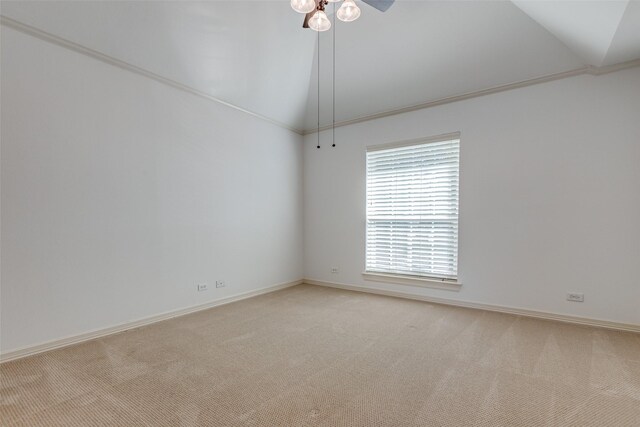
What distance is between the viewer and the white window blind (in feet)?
13.5

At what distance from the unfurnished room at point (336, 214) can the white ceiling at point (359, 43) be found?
25 mm

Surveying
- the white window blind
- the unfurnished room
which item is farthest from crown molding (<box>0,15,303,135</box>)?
the white window blind

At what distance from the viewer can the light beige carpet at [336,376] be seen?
5.87ft

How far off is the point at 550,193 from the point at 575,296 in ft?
3.81

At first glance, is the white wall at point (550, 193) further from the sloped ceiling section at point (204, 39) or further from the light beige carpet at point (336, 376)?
the sloped ceiling section at point (204, 39)

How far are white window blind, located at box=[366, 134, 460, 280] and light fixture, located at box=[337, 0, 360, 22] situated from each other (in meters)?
2.38

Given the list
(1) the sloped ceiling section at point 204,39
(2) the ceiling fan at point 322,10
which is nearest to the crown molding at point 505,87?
(1) the sloped ceiling section at point 204,39

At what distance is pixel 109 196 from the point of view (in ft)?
10.0

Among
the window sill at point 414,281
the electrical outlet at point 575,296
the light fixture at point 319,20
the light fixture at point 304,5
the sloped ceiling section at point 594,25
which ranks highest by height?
the sloped ceiling section at point 594,25

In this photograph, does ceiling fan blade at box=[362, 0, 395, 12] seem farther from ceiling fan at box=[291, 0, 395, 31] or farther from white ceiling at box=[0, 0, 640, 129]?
white ceiling at box=[0, 0, 640, 129]

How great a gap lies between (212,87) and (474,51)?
10.6 ft

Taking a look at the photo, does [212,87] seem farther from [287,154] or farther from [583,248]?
[583,248]

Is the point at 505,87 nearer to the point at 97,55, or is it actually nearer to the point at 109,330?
the point at 97,55

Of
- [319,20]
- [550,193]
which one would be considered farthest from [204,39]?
[550,193]
